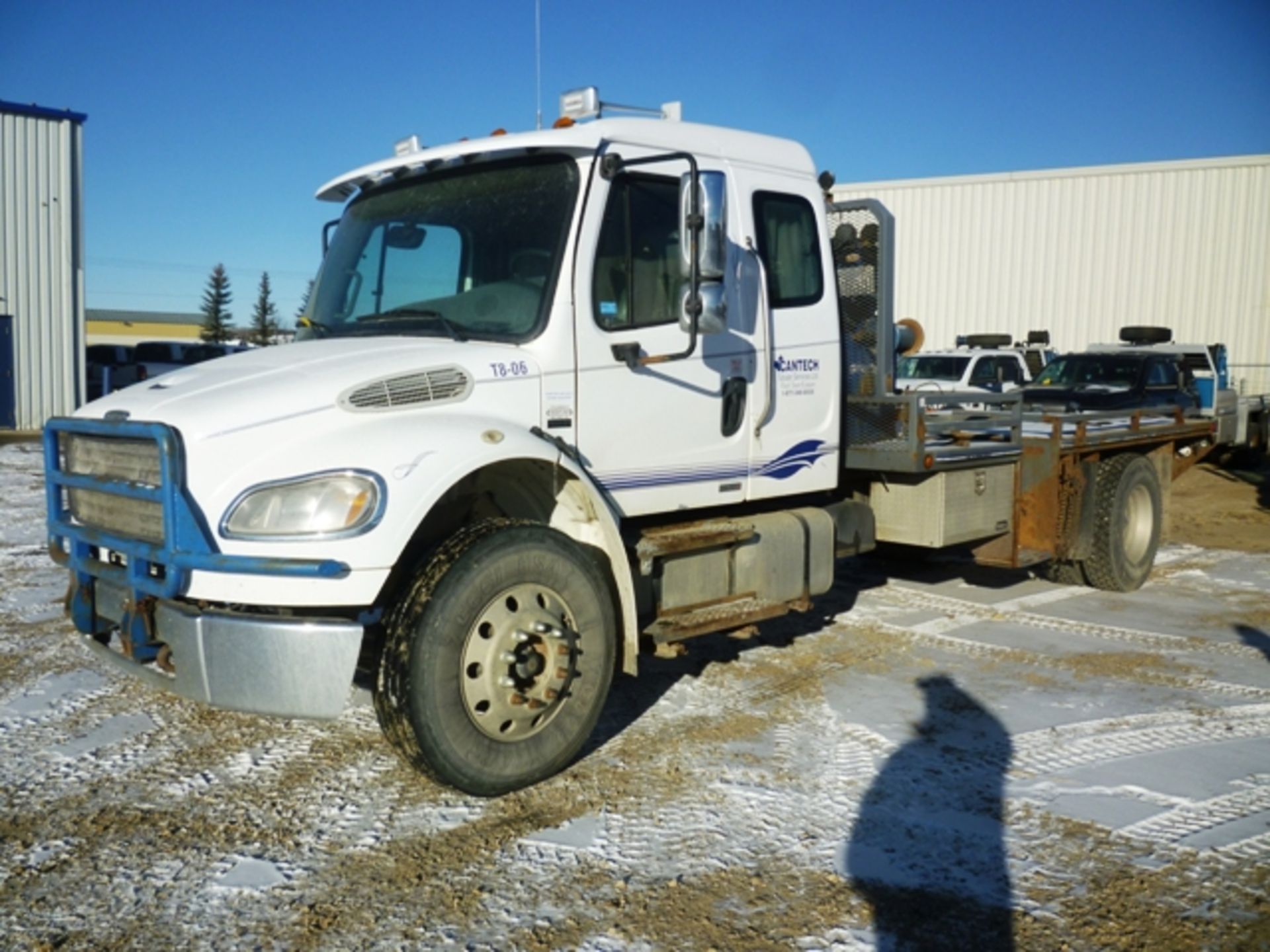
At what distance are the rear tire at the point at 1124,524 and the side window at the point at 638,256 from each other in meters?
4.61

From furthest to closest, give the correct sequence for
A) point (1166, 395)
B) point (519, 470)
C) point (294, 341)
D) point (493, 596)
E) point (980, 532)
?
point (1166, 395) < point (980, 532) < point (294, 341) < point (519, 470) < point (493, 596)

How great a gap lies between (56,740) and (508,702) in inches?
88.1

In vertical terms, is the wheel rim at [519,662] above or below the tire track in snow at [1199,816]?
above

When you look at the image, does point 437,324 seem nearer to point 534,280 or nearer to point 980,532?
point 534,280

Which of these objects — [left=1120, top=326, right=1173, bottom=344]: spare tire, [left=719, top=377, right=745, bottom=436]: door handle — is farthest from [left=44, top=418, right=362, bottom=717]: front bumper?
[left=1120, top=326, right=1173, bottom=344]: spare tire

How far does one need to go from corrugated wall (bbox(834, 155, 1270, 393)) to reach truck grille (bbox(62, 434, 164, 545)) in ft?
83.7

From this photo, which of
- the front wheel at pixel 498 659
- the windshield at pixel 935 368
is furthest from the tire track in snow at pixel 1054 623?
the windshield at pixel 935 368

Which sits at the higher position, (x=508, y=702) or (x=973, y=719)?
(x=508, y=702)

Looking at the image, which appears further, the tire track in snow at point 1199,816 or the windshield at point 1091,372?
the windshield at point 1091,372

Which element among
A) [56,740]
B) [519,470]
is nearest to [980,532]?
[519,470]

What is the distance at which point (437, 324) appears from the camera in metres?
4.99

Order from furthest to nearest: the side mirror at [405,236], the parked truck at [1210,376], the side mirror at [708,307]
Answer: the parked truck at [1210,376], the side mirror at [405,236], the side mirror at [708,307]

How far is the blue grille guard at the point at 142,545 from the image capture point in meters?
3.95

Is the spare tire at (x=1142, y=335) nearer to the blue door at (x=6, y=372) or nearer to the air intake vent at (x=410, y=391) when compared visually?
the air intake vent at (x=410, y=391)
